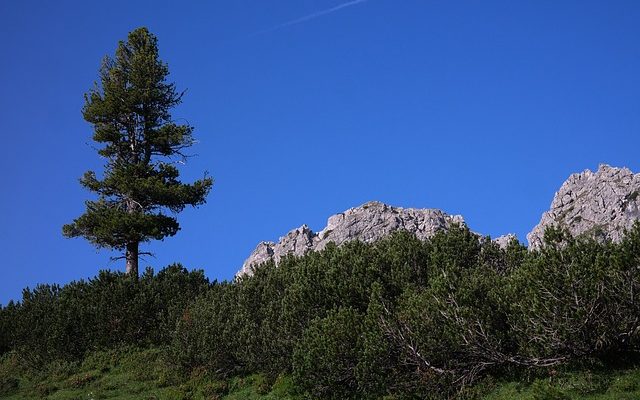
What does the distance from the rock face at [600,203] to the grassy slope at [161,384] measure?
7563 centimetres

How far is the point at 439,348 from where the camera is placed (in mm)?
18609

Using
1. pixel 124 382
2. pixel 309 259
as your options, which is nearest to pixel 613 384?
pixel 309 259

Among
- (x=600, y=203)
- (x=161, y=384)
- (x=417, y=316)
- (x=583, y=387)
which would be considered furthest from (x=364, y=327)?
(x=600, y=203)

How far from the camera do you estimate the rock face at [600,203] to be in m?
102

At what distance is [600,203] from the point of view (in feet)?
351

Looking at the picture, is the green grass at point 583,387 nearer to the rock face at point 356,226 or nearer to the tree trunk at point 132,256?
the tree trunk at point 132,256

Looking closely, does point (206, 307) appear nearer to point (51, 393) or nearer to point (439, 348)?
point (51, 393)

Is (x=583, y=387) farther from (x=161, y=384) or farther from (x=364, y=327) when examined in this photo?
(x=161, y=384)

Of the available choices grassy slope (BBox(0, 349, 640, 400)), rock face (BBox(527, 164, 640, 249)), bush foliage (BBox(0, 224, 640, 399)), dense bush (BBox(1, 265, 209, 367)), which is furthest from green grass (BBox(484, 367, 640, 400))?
rock face (BBox(527, 164, 640, 249))

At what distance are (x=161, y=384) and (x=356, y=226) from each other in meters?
61.7

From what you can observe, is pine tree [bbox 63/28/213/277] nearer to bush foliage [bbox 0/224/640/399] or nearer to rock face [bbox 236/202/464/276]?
bush foliage [bbox 0/224/640/399]

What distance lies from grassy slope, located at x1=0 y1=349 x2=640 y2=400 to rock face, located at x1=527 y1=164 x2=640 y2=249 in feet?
248

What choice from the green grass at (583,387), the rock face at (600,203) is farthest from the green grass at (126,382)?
the rock face at (600,203)

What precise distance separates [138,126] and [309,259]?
64.9 ft
